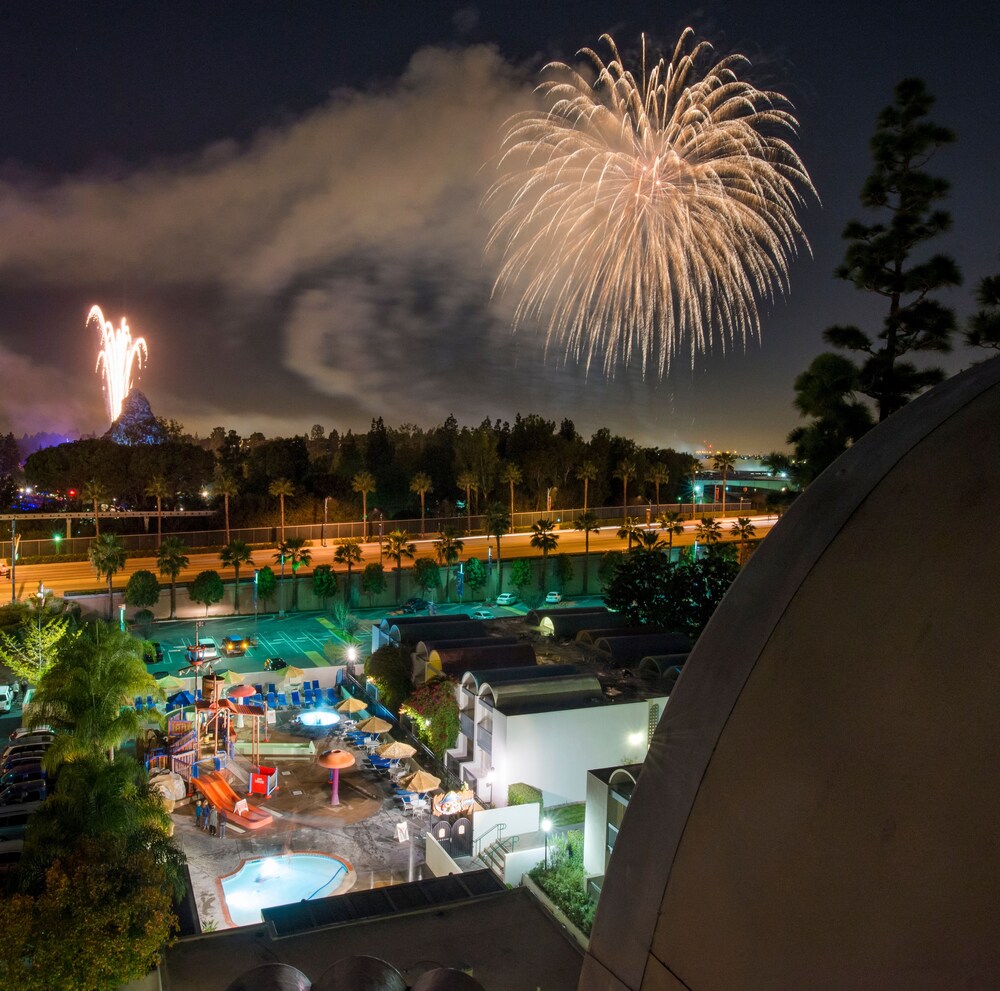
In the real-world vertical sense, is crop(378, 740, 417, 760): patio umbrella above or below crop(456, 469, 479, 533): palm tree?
below

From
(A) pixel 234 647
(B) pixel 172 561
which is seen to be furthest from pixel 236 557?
(A) pixel 234 647

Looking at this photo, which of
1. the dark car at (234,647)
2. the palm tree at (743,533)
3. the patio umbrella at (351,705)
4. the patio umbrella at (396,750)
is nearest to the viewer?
the patio umbrella at (396,750)

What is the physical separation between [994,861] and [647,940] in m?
1.77

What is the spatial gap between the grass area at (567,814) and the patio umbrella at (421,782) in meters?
2.79

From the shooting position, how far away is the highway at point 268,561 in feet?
147

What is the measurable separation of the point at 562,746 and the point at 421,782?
362 centimetres

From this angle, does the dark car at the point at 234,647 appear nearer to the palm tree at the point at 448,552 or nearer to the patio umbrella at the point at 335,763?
the palm tree at the point at 448,552

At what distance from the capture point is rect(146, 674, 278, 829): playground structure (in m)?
19.8

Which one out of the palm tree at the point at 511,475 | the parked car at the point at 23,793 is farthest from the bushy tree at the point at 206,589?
the palm tree at the point at 511,475

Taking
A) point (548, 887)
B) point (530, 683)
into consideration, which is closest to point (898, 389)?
point (530, 683)

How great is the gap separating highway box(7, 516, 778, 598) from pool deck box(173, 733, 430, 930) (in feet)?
83.0

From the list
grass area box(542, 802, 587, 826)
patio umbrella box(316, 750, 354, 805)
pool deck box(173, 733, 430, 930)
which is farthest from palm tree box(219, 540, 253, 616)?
grass area box(542, 802, 587, 826)

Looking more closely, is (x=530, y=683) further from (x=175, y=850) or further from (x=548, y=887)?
(x=175, y=850)

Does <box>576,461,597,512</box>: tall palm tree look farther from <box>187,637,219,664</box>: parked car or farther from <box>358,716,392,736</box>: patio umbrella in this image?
<box>358,716,392,736</box>: patio umbrella
